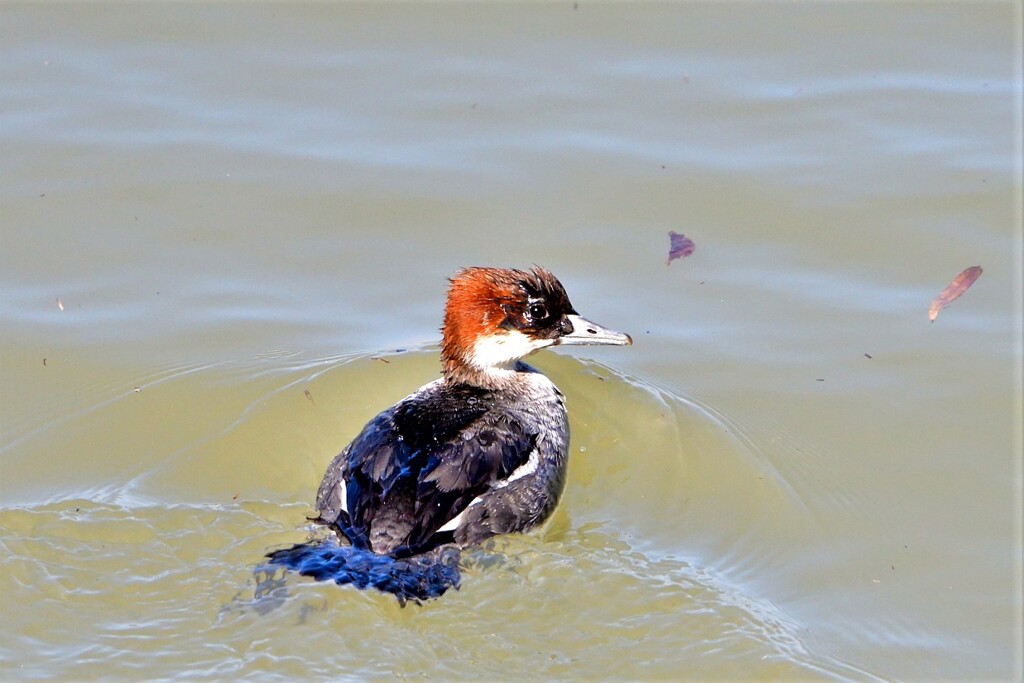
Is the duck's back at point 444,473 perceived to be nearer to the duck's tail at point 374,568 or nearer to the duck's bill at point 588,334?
the duck's tail at point 374,568

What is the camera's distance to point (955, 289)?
9.00 m

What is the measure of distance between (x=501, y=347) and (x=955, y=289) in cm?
338

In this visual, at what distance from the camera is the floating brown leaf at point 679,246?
371 inches

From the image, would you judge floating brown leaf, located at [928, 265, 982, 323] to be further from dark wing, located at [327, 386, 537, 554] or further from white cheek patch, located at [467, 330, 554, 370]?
dark wing, located at [327, 386, 537, 554]

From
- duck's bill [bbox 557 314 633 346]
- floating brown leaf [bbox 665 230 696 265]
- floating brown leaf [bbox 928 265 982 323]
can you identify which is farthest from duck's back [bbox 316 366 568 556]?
floating brown leaf [bbox 928 265 982 323]

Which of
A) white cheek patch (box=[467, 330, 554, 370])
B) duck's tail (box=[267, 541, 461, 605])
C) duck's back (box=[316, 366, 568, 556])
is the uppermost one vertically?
white cheek patch (box=[467, 330, 554, 370])

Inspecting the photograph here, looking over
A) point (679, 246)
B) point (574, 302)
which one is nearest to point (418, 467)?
point (574, 302)

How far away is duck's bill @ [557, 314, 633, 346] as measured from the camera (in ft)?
26.4

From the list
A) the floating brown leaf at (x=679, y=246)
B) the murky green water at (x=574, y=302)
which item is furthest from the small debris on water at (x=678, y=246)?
the murky green water at (x=574, y=302)

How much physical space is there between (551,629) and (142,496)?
99.5 inches

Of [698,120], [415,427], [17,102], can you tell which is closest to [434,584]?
[415,427]

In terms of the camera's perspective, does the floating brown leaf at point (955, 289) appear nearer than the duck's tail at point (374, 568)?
No

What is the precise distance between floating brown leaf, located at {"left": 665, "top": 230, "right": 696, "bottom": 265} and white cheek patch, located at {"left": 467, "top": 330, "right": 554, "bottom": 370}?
1.73m

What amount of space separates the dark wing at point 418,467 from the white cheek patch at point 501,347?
1.30 feet
